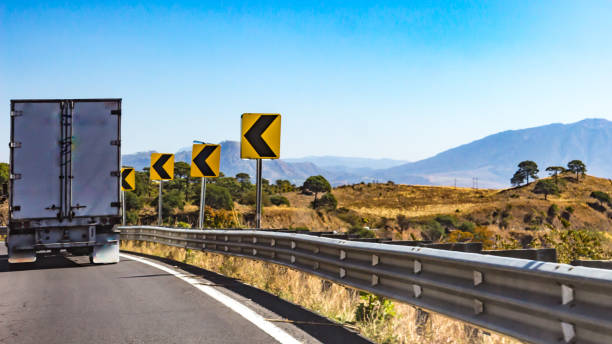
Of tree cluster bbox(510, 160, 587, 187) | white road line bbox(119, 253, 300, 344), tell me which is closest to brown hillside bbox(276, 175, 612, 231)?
tree cluster bbox(510, 160, 587, 187)

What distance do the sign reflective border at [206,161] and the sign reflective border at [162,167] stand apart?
5226 mm

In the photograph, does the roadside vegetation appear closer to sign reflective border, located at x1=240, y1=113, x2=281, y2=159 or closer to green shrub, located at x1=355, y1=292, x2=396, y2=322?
green shrub, located at x1=355, y1=292, x2=396, y2=322

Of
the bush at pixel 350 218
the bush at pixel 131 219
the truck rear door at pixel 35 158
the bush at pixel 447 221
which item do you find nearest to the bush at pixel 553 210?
the bush at pixel 447 221

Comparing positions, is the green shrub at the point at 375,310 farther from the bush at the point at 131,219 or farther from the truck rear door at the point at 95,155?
the bush at the point at 131,219

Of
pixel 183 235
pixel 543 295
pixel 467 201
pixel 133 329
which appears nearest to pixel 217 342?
pixel 133 329

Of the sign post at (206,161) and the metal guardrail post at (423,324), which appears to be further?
the sign post at (206,161)

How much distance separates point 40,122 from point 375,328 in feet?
33.9

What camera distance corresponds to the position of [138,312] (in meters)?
7.99

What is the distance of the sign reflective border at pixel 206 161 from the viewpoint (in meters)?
16.7

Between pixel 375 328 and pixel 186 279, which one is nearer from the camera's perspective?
pixel 375 328

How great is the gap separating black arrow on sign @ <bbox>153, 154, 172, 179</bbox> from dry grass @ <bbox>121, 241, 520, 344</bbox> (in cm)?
779

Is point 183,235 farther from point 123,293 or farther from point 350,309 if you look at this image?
point 350,309

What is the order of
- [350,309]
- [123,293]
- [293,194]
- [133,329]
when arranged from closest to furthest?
[133,329] → [350,309] → [123,293] → [293,194]

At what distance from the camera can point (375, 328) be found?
6473 millimetres
